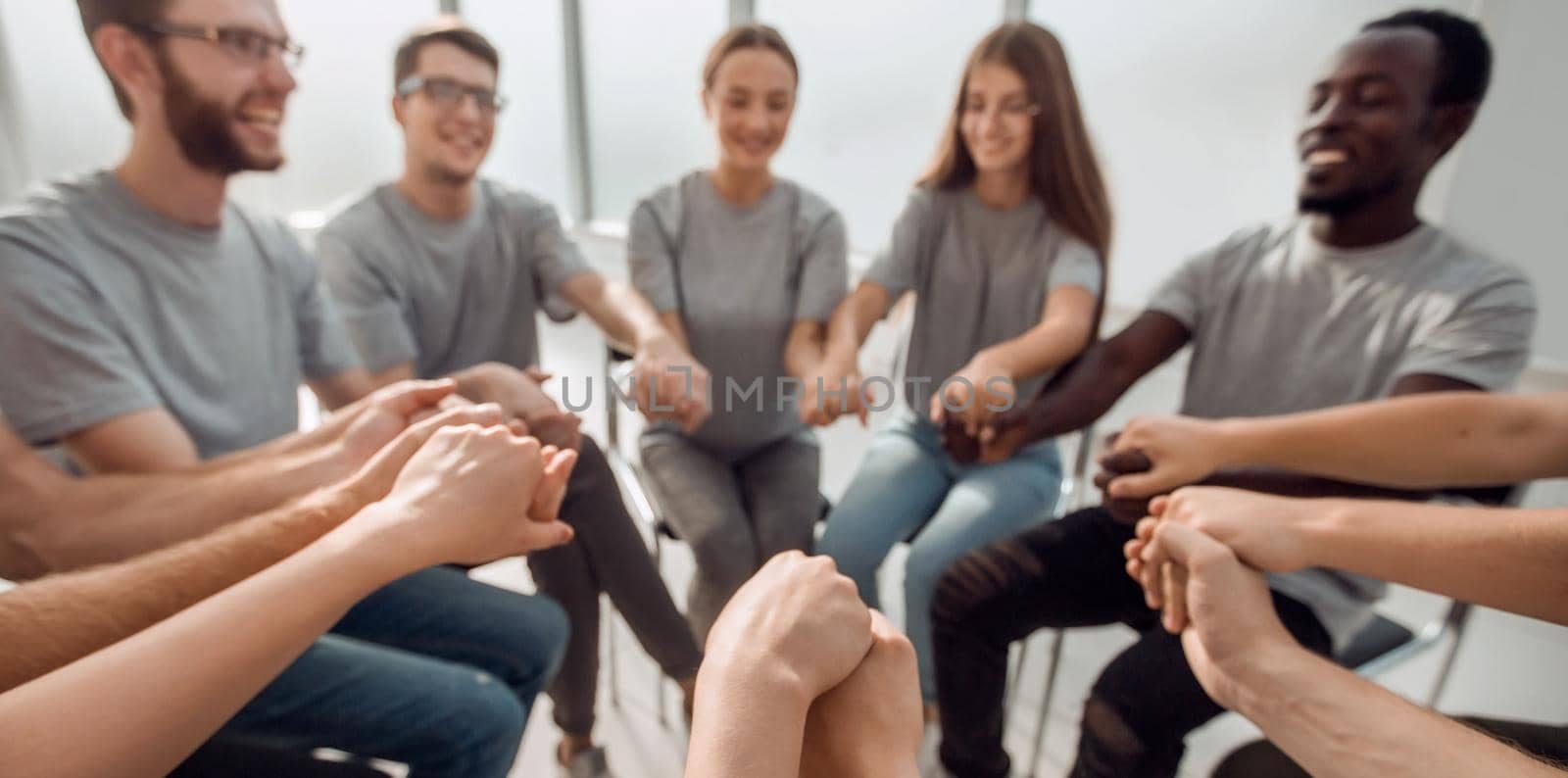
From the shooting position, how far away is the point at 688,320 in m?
1.15

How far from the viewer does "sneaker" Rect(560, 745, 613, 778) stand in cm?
103

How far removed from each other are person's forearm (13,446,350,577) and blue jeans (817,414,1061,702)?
2.11ft

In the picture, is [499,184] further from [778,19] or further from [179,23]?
[778,19]

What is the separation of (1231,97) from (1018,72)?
692mm

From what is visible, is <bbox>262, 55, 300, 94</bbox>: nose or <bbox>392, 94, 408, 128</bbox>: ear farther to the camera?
<bbox>392, 94, 408, 128</bbox>: ear

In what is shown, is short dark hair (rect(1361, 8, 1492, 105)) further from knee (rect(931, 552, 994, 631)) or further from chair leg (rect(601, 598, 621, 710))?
chair leg (rect(601, 598, 621, 710))

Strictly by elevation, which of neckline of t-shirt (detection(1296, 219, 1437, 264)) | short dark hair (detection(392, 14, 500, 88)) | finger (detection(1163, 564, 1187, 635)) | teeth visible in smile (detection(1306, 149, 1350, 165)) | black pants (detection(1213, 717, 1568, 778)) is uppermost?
short dark hair (detection(392, 14, 500, 88))

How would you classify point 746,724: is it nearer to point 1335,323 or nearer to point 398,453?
point 398,453

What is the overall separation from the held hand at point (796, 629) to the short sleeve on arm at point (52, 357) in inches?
25.7

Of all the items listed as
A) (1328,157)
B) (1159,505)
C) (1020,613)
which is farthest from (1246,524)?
(1328,157)

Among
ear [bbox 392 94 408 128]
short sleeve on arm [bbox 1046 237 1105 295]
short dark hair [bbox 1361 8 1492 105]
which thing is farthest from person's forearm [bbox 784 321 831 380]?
short dark hair [bbox 1361 8 1492 105]

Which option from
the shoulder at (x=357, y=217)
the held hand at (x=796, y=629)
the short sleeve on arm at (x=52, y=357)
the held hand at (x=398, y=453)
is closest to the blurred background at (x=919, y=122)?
the shoulder at (x=357, y=217)

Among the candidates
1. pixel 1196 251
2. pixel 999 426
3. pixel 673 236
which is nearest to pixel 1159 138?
pixel 1196 251

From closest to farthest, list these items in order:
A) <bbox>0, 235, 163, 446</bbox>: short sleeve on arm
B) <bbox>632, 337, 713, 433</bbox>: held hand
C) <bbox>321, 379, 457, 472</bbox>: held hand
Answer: <bbox>0, 235, 163, 446</bbox>: short sleeve on arm
<bbox>321, 379, 457, 472</bbox>: held hand
<bbox>632, 337, 713, 433</bbox>: held hand
